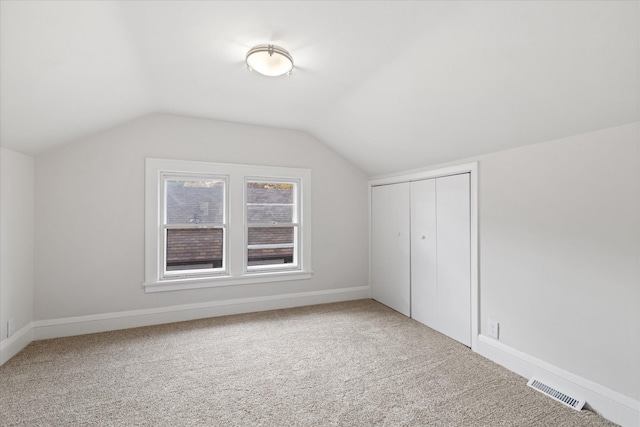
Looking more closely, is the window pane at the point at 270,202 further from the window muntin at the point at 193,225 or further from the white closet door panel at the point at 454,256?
the white closet door panel at the point at 454,256

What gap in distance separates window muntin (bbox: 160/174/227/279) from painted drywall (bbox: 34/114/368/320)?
248 millimetres

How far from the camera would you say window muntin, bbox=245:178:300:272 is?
3938mm

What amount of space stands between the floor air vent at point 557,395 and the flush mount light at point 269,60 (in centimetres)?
296

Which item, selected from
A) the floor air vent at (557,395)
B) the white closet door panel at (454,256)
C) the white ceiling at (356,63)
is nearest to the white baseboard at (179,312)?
the white closet door panel at (454,256)

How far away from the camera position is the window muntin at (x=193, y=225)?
3.57 meters

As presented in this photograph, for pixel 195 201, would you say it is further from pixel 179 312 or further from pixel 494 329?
pixel 494 329

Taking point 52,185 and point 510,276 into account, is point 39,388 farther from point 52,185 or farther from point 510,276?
point 510,276

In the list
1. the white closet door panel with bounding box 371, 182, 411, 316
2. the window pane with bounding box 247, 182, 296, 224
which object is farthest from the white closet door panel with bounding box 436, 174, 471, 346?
the window pane with bounding box 247, 182, 296, 224

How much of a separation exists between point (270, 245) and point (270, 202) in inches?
23.3

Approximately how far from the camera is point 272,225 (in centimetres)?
402

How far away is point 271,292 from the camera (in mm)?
3951

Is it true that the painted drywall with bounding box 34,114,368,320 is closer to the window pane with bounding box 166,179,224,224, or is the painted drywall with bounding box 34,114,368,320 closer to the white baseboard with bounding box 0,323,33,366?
the white baseboard with bounding box 0,323,33,366

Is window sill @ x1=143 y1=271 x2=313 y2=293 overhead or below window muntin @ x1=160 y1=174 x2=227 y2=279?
below

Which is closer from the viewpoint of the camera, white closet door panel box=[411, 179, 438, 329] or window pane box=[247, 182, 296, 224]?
white closet door panel box=[411, 179, 438, 329]
